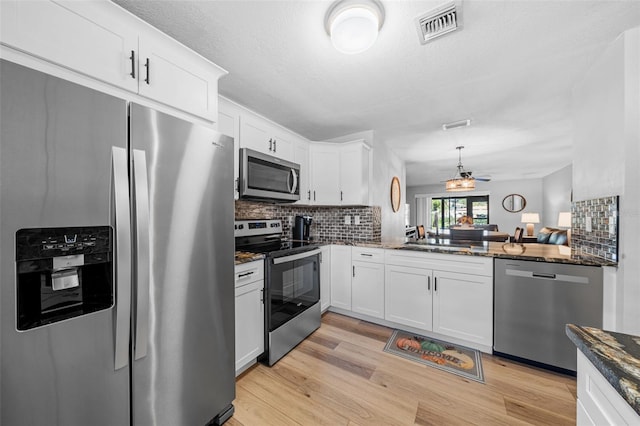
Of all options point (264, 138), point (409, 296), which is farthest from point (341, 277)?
point (264, 138)

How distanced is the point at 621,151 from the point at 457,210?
26.9 feet

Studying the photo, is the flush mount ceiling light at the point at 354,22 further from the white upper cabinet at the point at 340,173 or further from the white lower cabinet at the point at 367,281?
the white lower cabinet at the point at 367,281

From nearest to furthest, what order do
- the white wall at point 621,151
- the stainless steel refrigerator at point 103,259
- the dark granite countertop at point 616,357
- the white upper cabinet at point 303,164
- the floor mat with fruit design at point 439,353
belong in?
the dark granite countertop at point 616,357
the stainless steel refrigerator at point 103,259
the white wall at point 621,151
the floor mat with fruit design at point 439,353
the white upper cabinet at point 303,164

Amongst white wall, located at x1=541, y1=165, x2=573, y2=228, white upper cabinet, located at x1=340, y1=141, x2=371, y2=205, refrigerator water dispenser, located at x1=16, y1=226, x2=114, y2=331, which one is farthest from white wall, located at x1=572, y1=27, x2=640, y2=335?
white wall, located at x1=541, y1=165, x2=573, y2=228

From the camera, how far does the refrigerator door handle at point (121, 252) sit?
3.26ft

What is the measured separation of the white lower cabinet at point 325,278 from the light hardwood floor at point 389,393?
74cm

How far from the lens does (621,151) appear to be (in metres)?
1.56

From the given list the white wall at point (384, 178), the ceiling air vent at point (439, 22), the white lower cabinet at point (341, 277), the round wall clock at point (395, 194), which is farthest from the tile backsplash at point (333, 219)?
the ceiling air vent at point (439, 22)

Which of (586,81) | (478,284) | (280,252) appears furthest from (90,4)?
(586,81)

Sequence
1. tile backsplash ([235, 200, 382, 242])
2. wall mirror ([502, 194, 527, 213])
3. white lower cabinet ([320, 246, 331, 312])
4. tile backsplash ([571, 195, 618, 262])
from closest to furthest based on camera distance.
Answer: tile backsplash ([571, 195, 618, 262])
white lower cabinet ([320, 246, 331, 312])
tile backsplash ([235, 200, 382, 242])
wall mirror ([502, 194, 527, 213])

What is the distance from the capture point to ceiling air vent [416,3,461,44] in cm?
131

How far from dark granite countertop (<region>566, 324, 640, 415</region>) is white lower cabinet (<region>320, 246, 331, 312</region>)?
227 centimetres

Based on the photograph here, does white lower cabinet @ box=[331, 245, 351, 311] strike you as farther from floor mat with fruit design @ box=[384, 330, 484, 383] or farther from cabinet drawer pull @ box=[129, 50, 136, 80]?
cabinet drawer pull @ box=[129, 50, 136, 80]

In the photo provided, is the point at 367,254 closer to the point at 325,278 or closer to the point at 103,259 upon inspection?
the point at 325,278
